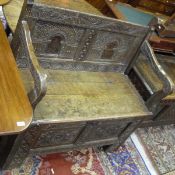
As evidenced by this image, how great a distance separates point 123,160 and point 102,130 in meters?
0.65

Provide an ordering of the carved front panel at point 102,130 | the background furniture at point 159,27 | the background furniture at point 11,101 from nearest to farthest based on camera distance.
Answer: the background furniture at point 11,101 < the carved front panel at point 102,130 < the background furniture at point 159,27

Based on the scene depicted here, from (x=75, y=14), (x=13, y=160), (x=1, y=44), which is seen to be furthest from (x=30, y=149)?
(x=75, y=14)

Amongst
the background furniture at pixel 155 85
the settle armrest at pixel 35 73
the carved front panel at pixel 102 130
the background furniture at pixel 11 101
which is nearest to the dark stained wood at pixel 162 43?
the background furniture at pixel 155 85

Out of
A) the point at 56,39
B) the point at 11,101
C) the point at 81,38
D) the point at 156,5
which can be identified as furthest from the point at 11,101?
the point at 156,5

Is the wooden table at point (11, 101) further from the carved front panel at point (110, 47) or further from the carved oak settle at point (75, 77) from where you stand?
the carved front panel at point (110, 47)

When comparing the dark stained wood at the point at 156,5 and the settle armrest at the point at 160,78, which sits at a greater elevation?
the settle armrest at the point at 160,78

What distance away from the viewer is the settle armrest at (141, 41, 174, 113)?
8.68 feet

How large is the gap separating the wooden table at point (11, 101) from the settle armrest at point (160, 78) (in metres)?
1.40

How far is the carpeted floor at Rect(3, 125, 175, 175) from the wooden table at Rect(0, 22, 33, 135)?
3.52 feet

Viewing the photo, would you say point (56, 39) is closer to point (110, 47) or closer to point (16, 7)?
point (110, 47)

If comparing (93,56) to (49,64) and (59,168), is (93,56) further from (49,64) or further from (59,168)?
(59,168)

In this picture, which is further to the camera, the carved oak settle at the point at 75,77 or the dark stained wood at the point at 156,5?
the dark stained wood at the point at 156,5

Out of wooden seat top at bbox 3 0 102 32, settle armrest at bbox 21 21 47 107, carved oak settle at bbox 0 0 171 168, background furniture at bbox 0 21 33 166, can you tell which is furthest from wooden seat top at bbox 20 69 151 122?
wooden seat top at bbox 3 0 102 32

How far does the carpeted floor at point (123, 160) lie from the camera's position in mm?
2752
